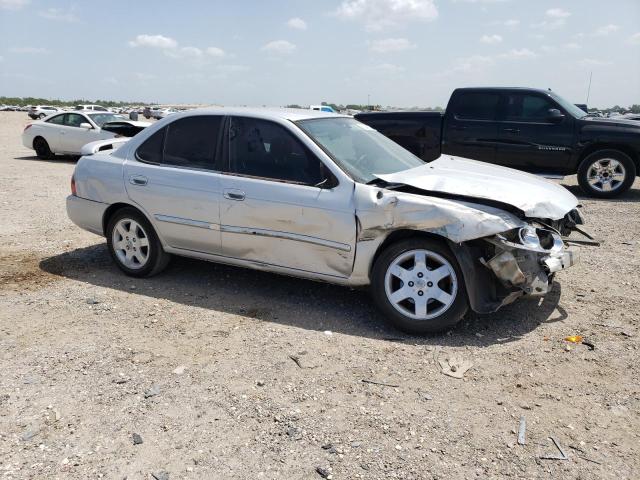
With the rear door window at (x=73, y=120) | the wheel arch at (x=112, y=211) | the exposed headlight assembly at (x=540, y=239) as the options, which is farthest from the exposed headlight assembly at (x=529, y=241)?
the rear door window at (x=73, y=120)

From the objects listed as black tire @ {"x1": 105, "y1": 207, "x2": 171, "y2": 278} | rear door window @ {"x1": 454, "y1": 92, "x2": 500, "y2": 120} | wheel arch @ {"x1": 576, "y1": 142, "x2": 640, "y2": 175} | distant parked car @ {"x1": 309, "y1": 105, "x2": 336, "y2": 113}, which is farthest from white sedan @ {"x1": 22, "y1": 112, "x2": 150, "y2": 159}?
wheel arch @ {"x1": 576, "y1": 142, "x2": 640, "y2": 175}

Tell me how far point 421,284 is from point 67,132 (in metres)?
14.1

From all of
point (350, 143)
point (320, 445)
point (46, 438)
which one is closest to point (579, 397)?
point (320, 445)

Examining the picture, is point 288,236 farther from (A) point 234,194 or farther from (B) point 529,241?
(B) point 529,241

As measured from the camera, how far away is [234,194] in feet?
14.9

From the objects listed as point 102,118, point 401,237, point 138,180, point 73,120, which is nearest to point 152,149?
point 138,180

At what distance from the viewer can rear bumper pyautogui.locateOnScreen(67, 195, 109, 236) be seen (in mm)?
5359

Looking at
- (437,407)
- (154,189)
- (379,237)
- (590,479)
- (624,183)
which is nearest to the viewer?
(590,479)

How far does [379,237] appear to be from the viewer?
4.05 meters

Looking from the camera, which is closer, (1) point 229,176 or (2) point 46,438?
(2) point 46,438

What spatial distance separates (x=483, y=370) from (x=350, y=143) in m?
2.22

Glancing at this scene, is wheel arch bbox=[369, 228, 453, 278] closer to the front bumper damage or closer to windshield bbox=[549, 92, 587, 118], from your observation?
the front bumper damage

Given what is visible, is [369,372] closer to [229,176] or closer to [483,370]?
[483,370]

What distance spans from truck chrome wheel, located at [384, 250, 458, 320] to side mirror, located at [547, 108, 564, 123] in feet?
22.8
